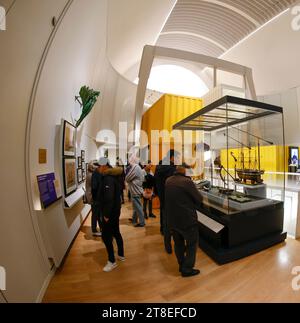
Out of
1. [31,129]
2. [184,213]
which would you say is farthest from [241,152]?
[31,129]

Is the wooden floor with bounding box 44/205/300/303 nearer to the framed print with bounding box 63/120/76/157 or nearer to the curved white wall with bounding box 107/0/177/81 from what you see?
the framed print with bounding box 63/120/76/157

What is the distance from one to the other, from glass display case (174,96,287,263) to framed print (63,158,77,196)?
2.48 m

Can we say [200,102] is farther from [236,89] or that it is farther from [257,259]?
[257,259]

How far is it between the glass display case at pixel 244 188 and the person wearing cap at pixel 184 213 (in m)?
0.60

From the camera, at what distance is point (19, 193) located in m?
1.76

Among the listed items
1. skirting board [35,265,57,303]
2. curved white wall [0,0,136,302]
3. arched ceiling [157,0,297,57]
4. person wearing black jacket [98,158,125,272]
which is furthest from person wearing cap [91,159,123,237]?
arched ceiling [157,0,297,57]

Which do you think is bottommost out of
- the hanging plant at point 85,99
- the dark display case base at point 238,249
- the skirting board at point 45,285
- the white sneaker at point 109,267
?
the white sneaker at point 109,267

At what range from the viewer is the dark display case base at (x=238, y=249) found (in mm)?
2469

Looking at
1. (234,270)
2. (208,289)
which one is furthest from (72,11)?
(234,270)

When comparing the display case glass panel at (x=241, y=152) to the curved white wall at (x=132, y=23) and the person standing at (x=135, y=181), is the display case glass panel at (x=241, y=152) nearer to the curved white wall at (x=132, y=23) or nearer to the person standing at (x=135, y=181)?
the person standing at (x=135, y=181)

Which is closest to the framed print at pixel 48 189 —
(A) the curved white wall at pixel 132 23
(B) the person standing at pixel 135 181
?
(B) the person standing at pixel 135 181

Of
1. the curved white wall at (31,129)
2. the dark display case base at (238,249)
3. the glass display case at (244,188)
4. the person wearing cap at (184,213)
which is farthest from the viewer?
the glass display case at (244,188)

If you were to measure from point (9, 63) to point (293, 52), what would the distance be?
10686 millimetres

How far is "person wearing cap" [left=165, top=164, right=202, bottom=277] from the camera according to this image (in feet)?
6.89
